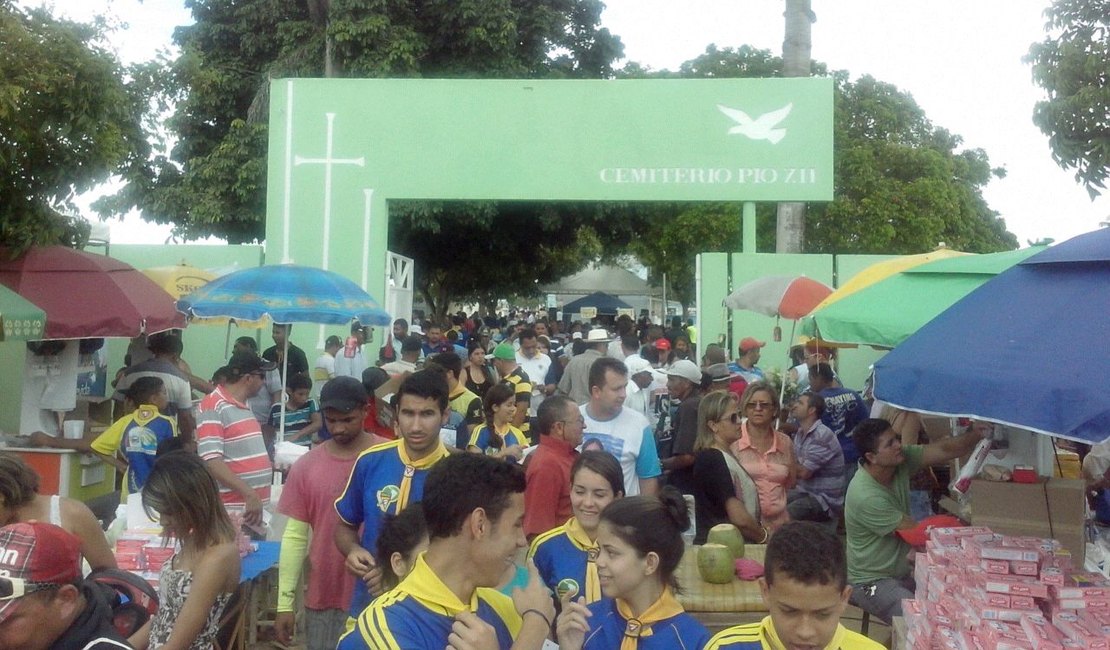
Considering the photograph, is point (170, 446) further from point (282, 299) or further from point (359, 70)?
point (359, 70)

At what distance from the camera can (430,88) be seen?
1561cm

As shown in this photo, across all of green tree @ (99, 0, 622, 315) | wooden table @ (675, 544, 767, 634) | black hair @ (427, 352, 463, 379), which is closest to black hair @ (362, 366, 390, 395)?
black hair @ (427, 352, 463, 379)

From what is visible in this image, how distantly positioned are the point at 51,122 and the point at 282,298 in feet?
11.5

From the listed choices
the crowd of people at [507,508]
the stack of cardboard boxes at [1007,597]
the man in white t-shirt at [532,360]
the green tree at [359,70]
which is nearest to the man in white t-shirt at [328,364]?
the man in white t-shirt at [532,360]

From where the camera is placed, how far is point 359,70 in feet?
77.6

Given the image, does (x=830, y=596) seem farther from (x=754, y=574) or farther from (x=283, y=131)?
(x=283, y=131)

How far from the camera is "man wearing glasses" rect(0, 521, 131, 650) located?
293cm

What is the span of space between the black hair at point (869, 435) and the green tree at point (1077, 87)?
9522mm

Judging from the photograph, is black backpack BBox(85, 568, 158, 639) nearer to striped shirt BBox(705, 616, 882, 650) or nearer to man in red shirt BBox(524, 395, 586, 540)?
man in red shirt BBox(524, 395, 586, 540)

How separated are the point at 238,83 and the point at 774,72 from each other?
18.7 m

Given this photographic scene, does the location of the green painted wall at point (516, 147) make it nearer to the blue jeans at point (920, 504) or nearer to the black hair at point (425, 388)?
the blue jeans at point (920, 504)

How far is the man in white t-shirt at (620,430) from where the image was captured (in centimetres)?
591

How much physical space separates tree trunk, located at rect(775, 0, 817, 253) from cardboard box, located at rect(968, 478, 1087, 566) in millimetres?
13215

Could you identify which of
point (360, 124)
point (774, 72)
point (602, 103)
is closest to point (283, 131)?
point (360, 124)
